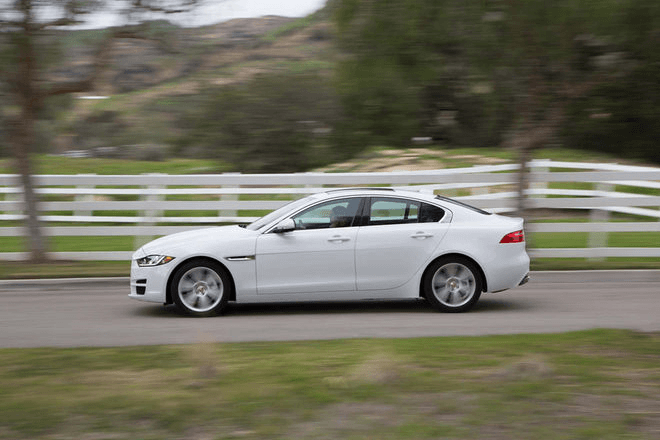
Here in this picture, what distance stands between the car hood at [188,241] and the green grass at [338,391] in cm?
223

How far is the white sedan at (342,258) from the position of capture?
10141mm

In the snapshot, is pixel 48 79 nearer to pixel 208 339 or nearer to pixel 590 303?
pixel 208 339

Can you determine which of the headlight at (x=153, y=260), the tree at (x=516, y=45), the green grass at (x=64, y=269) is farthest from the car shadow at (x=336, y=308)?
the tree at (x=516, y=45)

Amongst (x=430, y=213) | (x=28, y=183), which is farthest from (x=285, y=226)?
(x=28, y=183)

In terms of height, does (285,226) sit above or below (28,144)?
below

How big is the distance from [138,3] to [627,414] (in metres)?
11.4

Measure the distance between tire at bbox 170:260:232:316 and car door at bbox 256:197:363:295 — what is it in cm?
42

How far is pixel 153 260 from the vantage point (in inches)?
400

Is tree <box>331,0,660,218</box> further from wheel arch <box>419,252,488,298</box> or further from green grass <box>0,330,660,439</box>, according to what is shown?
green grass <box>0,330,660,439</box>

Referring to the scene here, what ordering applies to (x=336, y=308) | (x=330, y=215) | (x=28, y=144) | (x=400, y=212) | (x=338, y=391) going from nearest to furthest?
(x=338, y=391) < (x=330, y=215) < (x=400, y=212) < (x=336, y=308) < (x=28, y=144)

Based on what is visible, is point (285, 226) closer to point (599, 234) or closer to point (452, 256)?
point (452, 256)

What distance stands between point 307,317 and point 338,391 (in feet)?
12.6

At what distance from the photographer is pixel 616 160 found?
2748 centimetres

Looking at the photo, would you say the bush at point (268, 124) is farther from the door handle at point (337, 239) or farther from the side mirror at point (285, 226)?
the door handle at point (337, 239)
